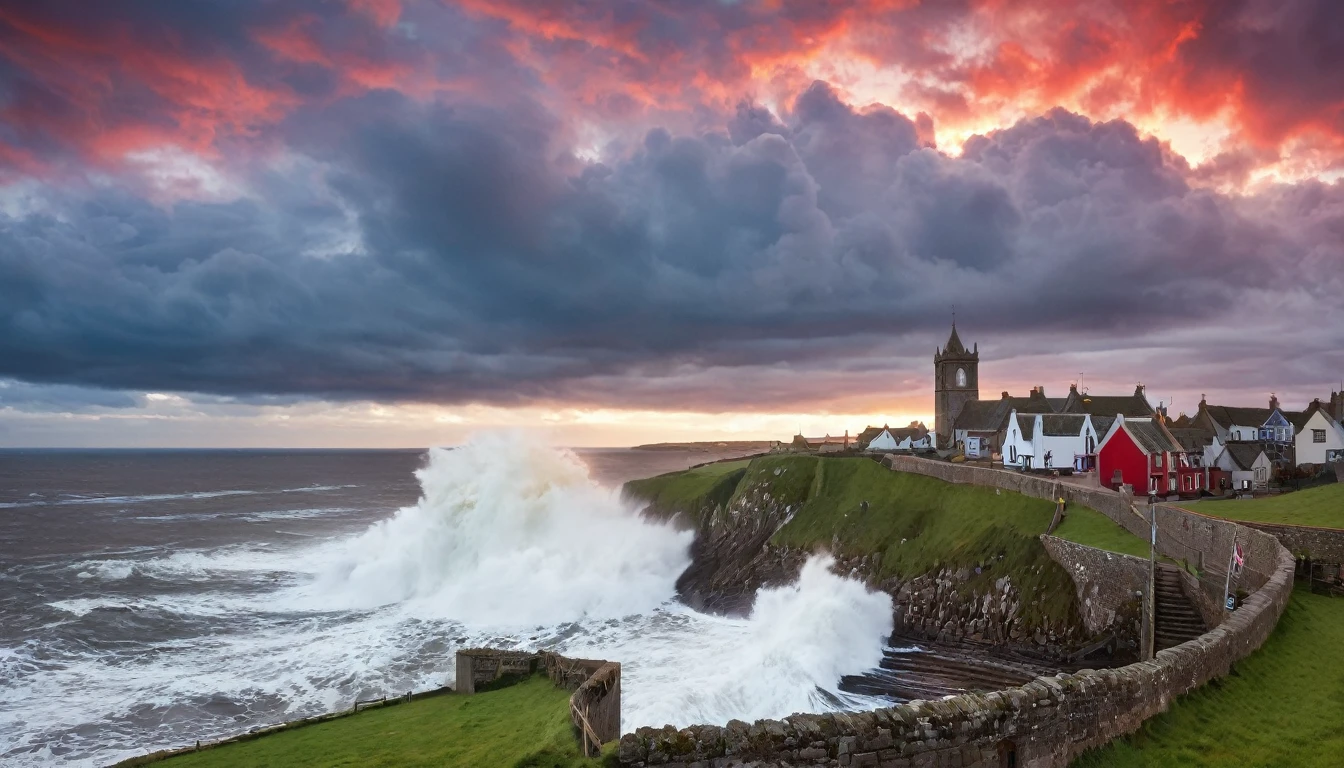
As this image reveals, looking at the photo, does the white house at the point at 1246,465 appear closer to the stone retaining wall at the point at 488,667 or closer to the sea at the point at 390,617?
the sea at the point at 390,617

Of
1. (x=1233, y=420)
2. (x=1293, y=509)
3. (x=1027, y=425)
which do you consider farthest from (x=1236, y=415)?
(x=1293, y=509)

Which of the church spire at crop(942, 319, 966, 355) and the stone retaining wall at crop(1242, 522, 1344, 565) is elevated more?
the church spire at crop(942, 319, 966, 355)

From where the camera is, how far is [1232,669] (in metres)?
12.6

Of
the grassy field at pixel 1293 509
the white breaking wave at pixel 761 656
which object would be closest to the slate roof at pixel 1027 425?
the grassy field at pixel 1293 509

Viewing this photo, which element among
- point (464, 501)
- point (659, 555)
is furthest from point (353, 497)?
point (659, 555)

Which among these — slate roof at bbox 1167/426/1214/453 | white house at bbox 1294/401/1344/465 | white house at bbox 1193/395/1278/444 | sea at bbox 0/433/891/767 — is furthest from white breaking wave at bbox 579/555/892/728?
white house at bbox 1193/395/1278/444

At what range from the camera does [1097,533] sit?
103ft

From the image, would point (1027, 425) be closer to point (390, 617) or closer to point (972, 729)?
point (390, 617)

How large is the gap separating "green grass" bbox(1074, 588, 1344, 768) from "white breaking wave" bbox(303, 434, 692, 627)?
31707 millimetres

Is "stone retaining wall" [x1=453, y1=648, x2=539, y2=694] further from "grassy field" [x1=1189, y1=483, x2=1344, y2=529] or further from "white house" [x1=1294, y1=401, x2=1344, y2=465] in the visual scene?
"white house" [x1=1294, y1=401, x2=1344, y2=465]

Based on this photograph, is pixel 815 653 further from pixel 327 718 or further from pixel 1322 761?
pixel 1322 761

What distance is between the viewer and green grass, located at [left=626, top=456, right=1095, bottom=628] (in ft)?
106

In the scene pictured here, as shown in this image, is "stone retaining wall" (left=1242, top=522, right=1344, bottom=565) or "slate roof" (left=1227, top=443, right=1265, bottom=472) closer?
"stone retaining wall" (left=1242, top=522, right=1344, bottom=565)

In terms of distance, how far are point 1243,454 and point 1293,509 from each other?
999 inches
